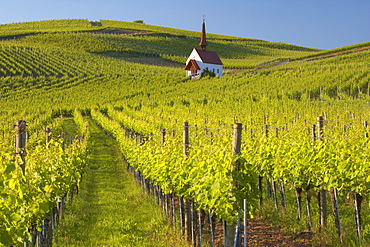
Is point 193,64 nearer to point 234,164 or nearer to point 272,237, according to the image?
point 272,237

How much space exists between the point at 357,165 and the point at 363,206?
9.99ft

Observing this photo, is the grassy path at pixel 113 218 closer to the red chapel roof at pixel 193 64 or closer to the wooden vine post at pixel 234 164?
the wooden vine post at pixel 234 164

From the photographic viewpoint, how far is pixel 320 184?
26.4 feet

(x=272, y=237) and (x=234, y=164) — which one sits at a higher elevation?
(x=234, y=164)

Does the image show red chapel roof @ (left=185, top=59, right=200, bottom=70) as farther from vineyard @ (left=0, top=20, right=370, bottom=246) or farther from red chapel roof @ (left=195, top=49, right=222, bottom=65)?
vineyard @ (left=0, top=20, right=370, bottom=246)

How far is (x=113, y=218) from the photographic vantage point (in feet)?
31.6

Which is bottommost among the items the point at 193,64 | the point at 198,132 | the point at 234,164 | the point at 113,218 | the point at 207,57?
the point at 113,218

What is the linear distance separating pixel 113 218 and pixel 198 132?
4522 mm

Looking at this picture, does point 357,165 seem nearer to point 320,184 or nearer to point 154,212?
point 320,184

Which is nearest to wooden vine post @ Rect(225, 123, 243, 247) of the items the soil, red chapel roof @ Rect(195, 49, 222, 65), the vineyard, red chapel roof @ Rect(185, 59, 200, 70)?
the vineyard

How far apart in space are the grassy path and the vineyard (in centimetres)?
67

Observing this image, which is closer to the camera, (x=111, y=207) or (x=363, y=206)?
(x=363, y=206)

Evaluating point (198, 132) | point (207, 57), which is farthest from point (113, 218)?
point (207, 57)

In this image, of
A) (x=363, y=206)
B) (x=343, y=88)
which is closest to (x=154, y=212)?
(x=363, y=206)
